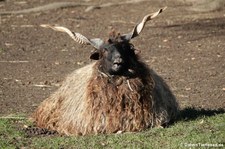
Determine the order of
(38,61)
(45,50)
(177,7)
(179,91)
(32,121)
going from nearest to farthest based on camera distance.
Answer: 1. (32,121)
2. (179,91)
3. (38,61)
4. (45,50)
5. (177,7)

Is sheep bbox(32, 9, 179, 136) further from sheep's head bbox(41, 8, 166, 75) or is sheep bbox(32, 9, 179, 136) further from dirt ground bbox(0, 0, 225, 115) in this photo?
dirt ground bbox(0, 0, 225, 115)

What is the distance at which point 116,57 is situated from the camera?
8.67 metres

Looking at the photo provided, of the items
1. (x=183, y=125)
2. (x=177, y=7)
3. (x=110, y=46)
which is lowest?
(x=177, y=7)

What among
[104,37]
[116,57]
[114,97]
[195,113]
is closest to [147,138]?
[114,97]

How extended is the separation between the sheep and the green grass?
0.61ft

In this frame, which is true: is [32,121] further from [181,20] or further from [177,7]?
[177,7]

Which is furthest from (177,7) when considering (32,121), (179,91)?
(32,121)

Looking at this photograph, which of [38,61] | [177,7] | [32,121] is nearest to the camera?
[32,121]

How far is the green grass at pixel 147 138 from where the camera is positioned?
8.06 meters

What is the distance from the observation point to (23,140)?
8719mm

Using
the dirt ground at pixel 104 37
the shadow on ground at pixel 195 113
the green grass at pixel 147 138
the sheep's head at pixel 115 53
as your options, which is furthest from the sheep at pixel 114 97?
the dirt ground at pixel 104 37

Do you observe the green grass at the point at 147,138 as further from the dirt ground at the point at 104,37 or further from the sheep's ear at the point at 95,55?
the dirt ground at the point at 104,37

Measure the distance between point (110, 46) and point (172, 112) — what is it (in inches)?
48.7

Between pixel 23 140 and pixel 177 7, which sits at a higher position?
pixel 23 140
